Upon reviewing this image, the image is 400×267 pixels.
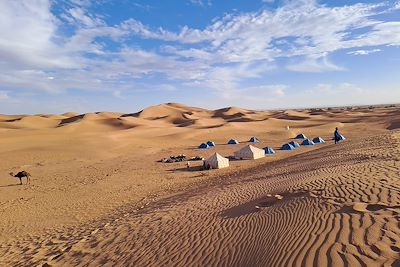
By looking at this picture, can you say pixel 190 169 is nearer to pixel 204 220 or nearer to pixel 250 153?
pixel 250 153

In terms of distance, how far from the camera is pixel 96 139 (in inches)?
1959

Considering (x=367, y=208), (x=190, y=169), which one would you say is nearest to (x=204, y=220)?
(x=367, y=208)

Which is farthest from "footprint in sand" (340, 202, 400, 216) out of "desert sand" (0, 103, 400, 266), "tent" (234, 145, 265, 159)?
"tent" (234, 145, 265, 159)

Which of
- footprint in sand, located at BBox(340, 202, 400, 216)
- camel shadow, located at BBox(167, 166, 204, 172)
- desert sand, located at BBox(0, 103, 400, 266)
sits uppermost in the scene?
footprint in sand, located at BBox(340, 202, 400, 216)

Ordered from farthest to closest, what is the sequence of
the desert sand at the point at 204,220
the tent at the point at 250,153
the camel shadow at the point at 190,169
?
1. the tent at the point at 250,153
2. the camel shadow at the point at 190,169
3. the desert sand at the point at 204,220

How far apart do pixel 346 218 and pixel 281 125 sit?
2706 inches

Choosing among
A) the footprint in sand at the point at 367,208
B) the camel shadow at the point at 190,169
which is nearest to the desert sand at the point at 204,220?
the footprint in sand at the point at 367,208

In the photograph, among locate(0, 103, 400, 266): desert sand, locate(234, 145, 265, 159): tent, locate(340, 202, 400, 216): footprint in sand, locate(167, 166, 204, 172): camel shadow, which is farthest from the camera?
locate(234, 145, 265, 159): tent

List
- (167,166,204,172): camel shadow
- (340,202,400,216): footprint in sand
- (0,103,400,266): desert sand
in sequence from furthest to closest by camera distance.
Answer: (167,166,204,172): camel shadow → (340,202,400,216): footprint in sand → (0,103,400,266): desert sand

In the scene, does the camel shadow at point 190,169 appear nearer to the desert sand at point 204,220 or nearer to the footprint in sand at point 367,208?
the desert sand at point 204,220

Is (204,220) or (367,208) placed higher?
Result: (367,208)

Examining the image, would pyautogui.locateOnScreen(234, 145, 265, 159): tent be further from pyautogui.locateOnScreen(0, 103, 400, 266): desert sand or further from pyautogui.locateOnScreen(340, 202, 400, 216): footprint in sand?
pyautogui.locateOnScreen(340, 202, 400, 216): footprint in sand

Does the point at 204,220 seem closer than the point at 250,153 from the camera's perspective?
Yes

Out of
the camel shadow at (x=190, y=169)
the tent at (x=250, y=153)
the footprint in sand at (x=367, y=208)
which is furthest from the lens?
the tent at (x=250, y=153)
